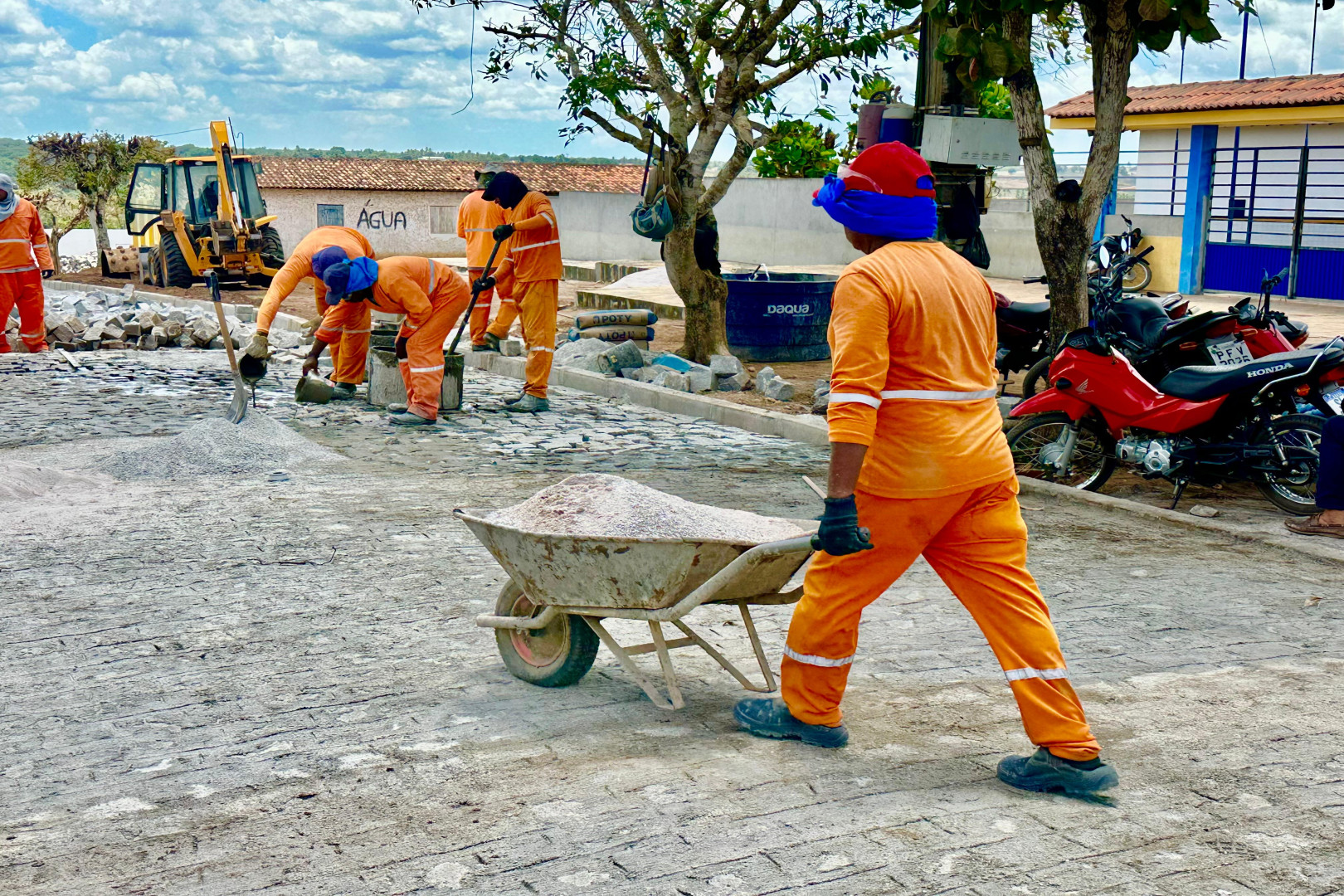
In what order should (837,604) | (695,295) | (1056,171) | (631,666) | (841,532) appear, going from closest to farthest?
1. (841,532)
2. (837,604)
3. (631,666)
4. (1056,171)
5. (695,295)

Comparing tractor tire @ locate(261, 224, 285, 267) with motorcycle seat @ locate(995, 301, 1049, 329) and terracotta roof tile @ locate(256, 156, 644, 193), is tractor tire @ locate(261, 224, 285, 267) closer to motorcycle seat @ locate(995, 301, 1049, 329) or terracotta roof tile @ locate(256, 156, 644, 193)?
motorcycle seat @ locate(995, 301, 1049, 329)

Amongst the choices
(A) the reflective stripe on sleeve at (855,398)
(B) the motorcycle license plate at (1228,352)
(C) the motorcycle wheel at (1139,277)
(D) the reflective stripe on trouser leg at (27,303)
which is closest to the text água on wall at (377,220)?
(C) the motorcycle wheel at (1139,277)

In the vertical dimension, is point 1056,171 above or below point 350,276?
above

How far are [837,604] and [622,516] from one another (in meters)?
0.82

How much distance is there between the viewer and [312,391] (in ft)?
34.0

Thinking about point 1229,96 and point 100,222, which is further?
point 100,222

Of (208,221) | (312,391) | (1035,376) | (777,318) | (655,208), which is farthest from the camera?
(208,221)

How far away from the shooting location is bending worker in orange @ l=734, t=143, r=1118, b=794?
134 inches

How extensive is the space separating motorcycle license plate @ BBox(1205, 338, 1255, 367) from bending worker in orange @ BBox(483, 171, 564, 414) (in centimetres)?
508

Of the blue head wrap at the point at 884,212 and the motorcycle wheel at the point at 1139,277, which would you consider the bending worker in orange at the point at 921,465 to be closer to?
the blue head wrap at the point at 884,212

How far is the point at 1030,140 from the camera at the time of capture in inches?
336

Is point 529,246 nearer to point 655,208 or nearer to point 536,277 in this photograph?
point 536,277

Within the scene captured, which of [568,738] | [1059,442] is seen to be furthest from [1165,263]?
[568,738]

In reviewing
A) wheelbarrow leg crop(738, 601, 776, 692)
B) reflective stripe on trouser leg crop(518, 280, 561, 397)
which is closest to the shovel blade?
reflective stripe on trouser leg crop(518, 280, 561, 397)
